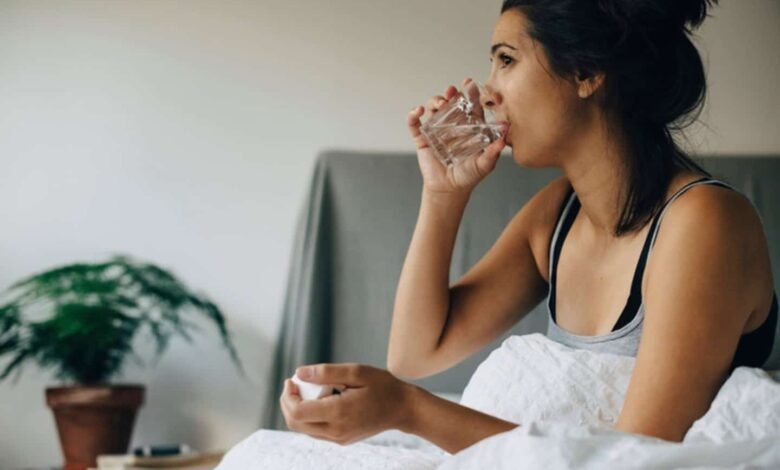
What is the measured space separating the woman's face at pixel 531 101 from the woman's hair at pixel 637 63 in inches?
0.7

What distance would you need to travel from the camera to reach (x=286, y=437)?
1288mm

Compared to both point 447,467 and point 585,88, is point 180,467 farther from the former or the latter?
point 447,467

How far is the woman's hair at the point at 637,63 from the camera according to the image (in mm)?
1418

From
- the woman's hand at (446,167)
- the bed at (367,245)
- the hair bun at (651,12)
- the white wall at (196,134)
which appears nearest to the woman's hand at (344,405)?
the woman's hand at (446,167)

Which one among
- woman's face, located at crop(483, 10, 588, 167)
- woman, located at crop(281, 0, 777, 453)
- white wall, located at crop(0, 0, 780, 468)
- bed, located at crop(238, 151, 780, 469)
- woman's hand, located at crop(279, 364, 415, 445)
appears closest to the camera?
woman's hand, located at crop(279, 364, 415, 445)

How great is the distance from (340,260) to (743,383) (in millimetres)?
1532

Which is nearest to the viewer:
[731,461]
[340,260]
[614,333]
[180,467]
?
[731,461]

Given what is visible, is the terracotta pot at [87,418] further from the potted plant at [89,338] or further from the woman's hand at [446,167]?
the woman's hand at [446,167]

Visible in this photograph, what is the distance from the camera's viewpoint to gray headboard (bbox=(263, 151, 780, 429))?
2.50 metres

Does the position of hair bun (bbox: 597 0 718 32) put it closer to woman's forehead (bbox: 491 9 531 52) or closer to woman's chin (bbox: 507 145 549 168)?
woman's forehead (bbox: 491 9 531 52)

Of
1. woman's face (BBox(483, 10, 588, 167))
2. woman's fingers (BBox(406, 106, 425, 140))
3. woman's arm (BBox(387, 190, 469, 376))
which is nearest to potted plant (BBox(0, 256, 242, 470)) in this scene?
woman's arm (BBox(387, 190, 469, 376))

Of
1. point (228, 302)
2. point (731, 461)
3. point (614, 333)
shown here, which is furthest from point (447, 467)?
point (228, 302)

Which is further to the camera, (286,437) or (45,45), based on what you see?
(45,45)

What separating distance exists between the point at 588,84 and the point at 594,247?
0.24 meters
